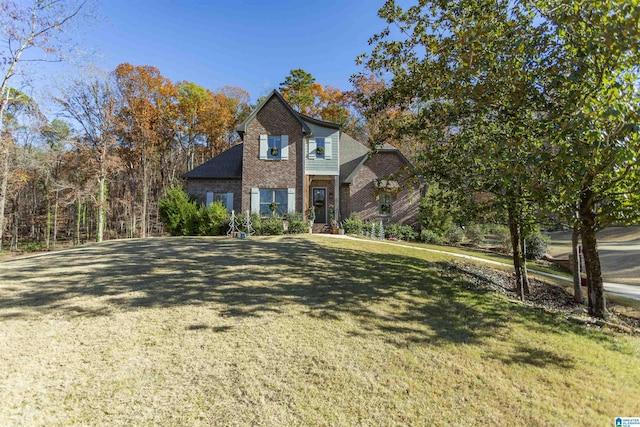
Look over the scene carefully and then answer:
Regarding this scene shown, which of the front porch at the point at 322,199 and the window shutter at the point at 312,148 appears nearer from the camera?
the window shutter at the point at 312,148

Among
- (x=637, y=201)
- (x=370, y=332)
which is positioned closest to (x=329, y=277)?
(x=370, y=332)

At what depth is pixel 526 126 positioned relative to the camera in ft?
21.0

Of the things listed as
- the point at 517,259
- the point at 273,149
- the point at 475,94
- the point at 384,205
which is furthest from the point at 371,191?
the point at 475,94

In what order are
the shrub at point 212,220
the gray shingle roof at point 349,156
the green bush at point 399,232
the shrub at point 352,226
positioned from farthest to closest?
the gray shingle roof at point 349,156 → the green bush at point 399,232 → the shrub at point 352,226 → the shrub at point 212,220

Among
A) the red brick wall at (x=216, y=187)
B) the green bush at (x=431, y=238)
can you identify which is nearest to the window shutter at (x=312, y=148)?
the red brick wall at (x=216, y=187)

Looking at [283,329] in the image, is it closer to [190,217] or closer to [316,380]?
[316,380]

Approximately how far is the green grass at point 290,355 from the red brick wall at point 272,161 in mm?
11243

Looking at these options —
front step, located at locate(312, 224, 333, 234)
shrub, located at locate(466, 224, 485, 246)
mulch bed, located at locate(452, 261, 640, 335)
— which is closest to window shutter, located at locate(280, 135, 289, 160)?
front step, located at locate(312, 224, 333, 234)

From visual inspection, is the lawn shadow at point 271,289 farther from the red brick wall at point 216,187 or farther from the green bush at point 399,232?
the red brick wall at point 216,187

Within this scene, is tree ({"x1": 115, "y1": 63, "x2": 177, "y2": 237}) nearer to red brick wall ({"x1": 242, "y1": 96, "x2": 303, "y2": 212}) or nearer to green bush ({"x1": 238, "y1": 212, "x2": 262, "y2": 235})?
red brick wall ({"x1": 242, "y1": 96, "x2": 303, "y2": 212})

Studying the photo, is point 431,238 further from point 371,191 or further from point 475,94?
point 475,94

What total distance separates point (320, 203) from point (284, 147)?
165 inches

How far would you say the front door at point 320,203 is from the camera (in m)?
19.7

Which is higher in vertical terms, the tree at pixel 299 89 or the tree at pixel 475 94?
the tree at pixel 299 89
